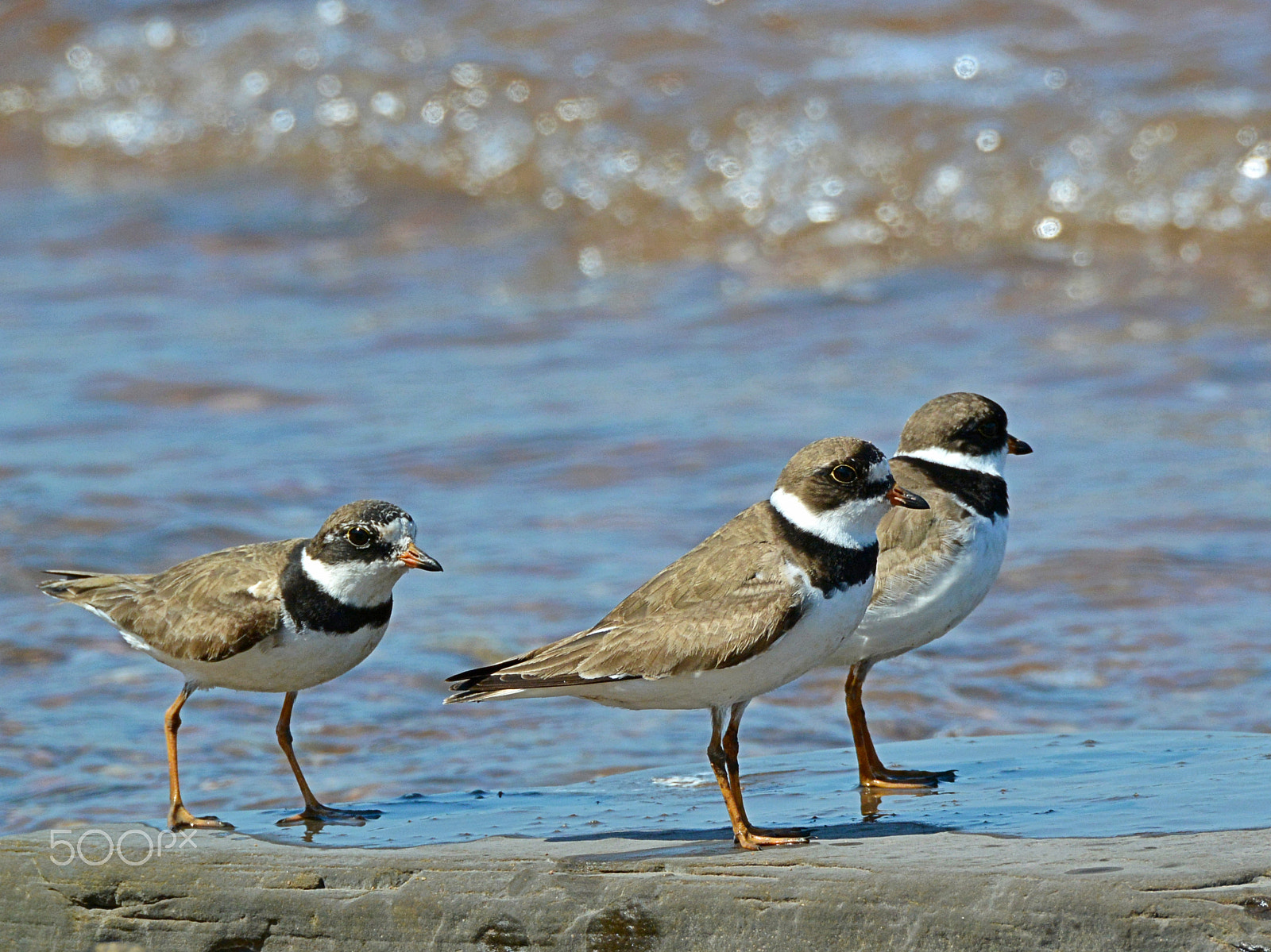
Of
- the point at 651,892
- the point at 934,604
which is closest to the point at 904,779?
the point at 934,604

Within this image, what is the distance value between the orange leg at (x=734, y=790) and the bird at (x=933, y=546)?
85 centimetres

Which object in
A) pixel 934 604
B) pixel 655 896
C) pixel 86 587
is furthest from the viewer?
pixel 86 587

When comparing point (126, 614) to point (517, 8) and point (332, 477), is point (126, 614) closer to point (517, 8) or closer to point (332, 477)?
point (332, 477)

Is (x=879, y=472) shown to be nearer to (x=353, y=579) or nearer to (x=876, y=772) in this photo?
(x=876, y=772)

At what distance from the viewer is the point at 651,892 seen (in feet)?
14.7

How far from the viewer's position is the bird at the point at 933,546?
6.18 metres

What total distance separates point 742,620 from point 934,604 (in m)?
1.36

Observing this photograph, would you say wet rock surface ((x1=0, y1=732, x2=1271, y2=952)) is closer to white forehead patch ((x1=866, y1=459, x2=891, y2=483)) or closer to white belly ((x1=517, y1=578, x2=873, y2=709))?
white belly ((x1=517, y1=578, x2=873, y2=709))

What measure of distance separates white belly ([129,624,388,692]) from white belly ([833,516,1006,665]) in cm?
176

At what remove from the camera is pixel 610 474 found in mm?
11273

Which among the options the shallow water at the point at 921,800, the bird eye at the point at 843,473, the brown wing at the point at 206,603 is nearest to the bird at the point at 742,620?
the bird eye at the point at 843,473

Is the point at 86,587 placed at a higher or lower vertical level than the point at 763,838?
higher

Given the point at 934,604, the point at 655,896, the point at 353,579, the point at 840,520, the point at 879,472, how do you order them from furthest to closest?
the point at 934,604 → the point at 353,579 → the point at 879,472 → the point at 840,520 → the point at 655,896

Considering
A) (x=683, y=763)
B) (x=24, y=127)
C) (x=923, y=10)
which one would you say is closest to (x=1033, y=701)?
(x=683, y=763)
